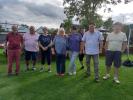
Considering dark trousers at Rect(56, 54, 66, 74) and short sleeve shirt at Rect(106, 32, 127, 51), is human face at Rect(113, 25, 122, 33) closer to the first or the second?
short sleeve shirt at Rect(106, 32, 127, 51)

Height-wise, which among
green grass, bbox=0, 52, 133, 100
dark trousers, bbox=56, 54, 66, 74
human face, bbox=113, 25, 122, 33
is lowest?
green grass, bbox=0, 52, 133, 100

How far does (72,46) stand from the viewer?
12562 mm

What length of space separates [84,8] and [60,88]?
29.0 metres

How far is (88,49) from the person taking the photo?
37.1 feet

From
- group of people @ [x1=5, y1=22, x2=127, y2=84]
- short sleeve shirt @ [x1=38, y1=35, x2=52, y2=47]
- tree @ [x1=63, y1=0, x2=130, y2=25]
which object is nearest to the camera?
group of people @ [x1=5, y1=22, x2=127, y2=84]

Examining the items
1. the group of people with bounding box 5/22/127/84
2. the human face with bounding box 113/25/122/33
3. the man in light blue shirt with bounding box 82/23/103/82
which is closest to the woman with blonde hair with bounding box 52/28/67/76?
the group of people with bounding box 5/22/127/84

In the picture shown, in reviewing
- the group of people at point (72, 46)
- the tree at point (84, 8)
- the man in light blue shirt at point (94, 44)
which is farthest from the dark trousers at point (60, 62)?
the tree at point (84, 8)

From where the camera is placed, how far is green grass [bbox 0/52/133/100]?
8.98 metres

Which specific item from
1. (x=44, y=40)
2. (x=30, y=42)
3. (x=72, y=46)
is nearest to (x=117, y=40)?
(x=72, y=46)

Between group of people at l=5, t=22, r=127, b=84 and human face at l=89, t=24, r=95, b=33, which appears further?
human face at l=89, t=24, r=95, b=33

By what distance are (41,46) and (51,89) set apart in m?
3.90

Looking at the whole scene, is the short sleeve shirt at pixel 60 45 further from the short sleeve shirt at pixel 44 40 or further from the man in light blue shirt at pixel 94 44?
the man in light blue shirt at pixel 94 44

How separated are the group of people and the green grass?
1.60 ft

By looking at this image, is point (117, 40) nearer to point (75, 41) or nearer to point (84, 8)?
point (75, 41)
